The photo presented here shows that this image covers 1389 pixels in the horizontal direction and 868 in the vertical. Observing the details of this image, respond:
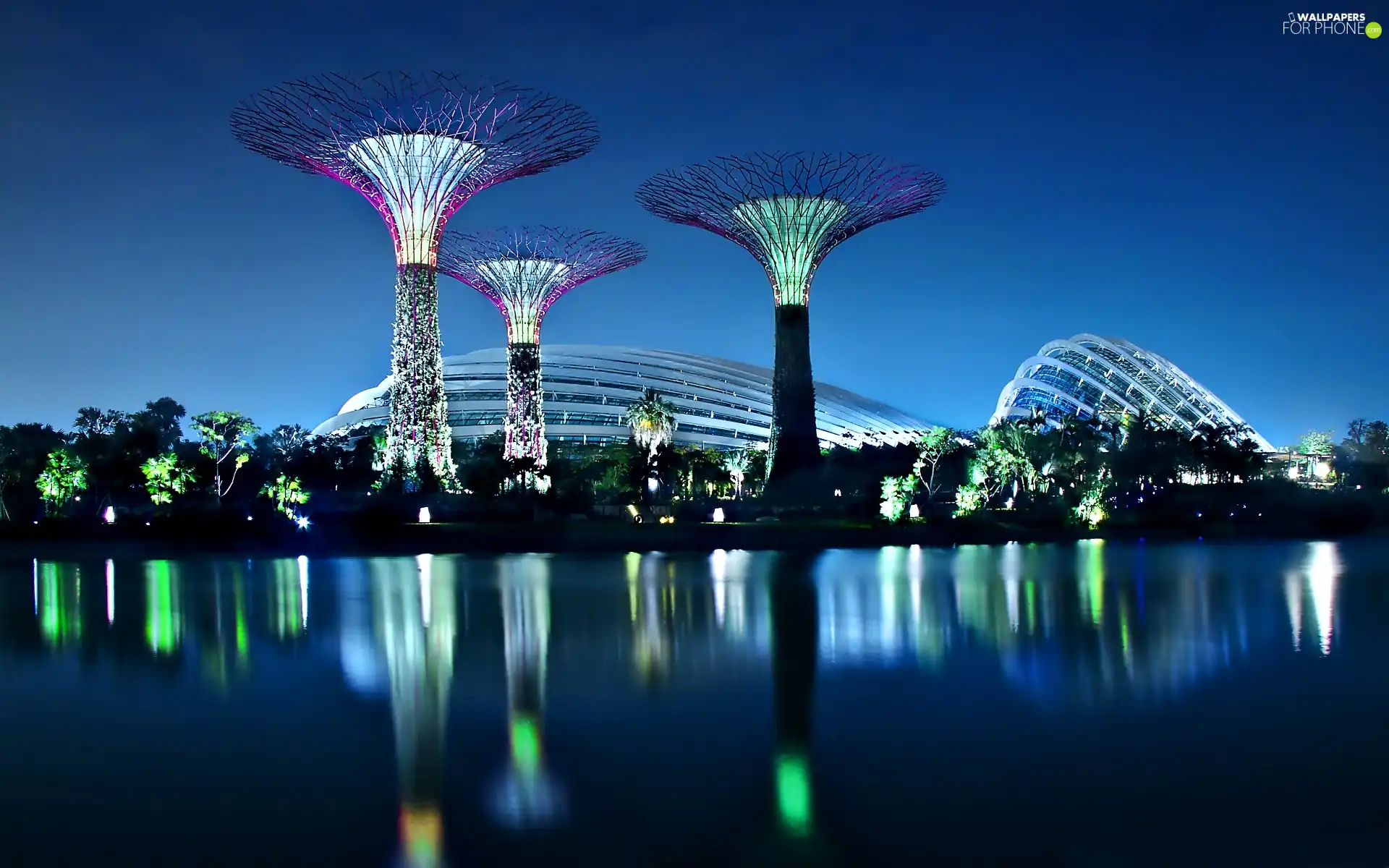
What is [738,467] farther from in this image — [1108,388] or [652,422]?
[1108,388]

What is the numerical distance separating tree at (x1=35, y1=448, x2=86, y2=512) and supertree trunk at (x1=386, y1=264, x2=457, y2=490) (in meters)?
16.1

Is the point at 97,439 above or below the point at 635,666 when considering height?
above

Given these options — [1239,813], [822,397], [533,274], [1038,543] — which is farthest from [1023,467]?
[822,397]

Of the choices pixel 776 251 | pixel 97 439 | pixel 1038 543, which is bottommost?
pixel 1038 543

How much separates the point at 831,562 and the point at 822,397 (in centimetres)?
10686

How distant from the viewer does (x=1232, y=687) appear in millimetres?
12812

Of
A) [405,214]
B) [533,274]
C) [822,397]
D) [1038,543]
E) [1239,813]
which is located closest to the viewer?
[1239,813]

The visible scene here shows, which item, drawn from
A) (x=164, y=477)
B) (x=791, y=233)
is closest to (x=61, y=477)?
(x=164, y=477)

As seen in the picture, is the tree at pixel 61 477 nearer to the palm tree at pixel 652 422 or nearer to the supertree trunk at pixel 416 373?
the supertree trunk at pixel 416 373

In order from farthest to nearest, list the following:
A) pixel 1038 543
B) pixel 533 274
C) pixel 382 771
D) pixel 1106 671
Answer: pixel 533 274, pixel 1038 543, pixel 1106 671, pixel 382 771

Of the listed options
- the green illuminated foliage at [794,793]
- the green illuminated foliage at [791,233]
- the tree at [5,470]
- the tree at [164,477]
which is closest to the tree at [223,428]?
the tree at [164,477]

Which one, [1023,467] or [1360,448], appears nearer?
[1023,467]

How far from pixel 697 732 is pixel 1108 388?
11511cm

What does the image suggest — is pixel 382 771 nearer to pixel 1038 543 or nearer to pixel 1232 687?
pixel 1232 687
